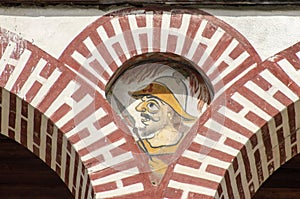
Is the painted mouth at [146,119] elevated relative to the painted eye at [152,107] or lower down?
lower down

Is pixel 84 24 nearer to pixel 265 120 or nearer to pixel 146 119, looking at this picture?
pixel 146 119

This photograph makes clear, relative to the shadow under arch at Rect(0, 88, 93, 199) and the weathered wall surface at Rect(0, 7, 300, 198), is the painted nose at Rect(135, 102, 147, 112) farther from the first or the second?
the shadow under arch at Rect(0, 88, 93, 199)

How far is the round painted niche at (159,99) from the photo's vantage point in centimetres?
614

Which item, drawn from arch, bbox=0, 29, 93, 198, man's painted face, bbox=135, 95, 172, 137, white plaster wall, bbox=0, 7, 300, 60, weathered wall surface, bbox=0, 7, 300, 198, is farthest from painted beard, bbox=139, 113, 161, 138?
white plaster wall, bbox=0, 7, 300, 60

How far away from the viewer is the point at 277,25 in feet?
20.8

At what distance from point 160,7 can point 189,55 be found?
317mm

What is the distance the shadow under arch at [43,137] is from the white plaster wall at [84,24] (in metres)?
0.33

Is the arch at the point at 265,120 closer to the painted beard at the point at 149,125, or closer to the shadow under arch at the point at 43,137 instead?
the painted beard at the point at 149,125

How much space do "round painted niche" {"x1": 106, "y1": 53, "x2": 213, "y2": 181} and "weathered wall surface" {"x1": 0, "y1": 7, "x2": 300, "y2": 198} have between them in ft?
0.18

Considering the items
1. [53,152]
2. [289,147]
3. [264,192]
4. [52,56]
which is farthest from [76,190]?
[264,192]

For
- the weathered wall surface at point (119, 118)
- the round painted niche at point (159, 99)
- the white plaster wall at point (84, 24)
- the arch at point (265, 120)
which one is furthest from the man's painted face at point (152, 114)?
the white plaster wall at point (84, 24)

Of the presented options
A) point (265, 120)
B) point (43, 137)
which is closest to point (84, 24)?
point (43, 137)

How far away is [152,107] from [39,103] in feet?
1.84

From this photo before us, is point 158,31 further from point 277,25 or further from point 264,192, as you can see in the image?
point 264,192
